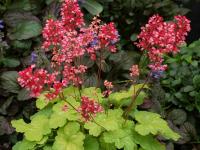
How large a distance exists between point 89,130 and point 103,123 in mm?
103

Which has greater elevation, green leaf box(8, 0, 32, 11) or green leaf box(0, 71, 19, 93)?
green leaf box(8, 0, 32, 11)

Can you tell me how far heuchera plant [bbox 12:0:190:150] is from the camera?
267 cm

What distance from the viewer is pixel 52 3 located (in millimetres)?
4223

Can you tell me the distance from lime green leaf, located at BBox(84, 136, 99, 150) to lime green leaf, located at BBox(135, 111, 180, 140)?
0.92 feet

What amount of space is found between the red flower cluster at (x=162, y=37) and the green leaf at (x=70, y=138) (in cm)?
62

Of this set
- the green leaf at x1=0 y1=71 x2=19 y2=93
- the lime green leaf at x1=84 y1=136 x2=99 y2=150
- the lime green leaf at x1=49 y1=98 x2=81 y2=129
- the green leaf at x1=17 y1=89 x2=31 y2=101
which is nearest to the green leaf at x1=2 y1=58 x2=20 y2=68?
the green leaf at x1=0 y1=71 x2=19 y2=93

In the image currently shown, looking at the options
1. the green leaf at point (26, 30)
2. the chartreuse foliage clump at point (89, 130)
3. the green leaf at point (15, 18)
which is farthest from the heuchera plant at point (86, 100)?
the green leaf at point (15, 18)

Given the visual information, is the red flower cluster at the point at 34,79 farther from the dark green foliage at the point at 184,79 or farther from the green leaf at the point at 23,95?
the dark green foliage at the point at 184,79

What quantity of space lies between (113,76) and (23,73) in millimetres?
1460

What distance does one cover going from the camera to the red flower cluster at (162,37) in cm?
264

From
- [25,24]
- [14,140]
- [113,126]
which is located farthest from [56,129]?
[25,24]

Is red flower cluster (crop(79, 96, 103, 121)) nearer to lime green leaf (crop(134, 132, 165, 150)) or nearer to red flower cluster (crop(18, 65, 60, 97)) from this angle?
red flower cluster (crop(18, 65, 60, 97))

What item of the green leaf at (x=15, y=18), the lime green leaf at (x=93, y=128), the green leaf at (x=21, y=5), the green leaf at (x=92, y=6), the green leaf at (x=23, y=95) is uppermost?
the green leaf at (x=92, y=6)

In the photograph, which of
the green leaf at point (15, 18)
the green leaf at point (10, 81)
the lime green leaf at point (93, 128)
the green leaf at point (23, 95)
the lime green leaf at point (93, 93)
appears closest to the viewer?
the lime green leaf at point (93, 128)
